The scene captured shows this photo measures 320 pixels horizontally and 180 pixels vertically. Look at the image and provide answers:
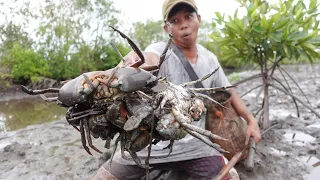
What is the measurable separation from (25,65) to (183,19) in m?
11.8

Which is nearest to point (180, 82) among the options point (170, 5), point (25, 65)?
point (170, 5)

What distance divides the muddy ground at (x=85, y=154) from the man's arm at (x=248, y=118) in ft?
1.55

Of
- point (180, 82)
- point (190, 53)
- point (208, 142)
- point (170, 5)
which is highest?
point (170, 5)

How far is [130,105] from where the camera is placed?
1.58 metres

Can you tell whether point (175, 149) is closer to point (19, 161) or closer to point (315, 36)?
point (19, 161)

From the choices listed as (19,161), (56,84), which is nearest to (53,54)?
(56,84)

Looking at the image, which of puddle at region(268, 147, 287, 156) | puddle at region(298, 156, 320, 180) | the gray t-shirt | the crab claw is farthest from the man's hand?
the crab claw

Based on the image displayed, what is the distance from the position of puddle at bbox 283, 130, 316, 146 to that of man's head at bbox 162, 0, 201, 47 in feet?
8.49

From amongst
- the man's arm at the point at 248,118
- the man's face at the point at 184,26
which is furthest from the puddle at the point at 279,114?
the man's face at the point at 184,26

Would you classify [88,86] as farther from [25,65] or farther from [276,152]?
[25,65]

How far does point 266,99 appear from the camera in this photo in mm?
5020

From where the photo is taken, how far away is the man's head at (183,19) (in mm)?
3311

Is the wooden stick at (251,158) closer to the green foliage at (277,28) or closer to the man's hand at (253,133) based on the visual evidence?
the man's hand at (253,133)

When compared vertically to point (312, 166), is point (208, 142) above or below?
above
